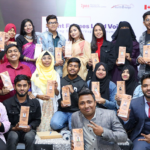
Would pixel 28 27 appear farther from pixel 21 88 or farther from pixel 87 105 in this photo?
pixel 87 105

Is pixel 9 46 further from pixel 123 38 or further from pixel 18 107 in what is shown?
pixel 123 38

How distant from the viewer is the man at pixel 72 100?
3851mm

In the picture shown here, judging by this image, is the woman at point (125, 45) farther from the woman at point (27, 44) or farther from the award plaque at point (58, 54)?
the woman at point (27, 44)

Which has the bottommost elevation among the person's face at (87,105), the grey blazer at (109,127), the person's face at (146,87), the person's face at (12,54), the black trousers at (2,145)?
the black trousers at (2,145)

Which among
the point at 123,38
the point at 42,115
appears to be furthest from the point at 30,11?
the point at 42,115

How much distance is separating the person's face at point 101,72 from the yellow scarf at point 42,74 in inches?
28.8

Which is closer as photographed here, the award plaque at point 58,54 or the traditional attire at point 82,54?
the award plaque at point 58,54

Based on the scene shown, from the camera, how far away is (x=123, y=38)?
4.70 m

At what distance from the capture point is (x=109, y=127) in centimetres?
278

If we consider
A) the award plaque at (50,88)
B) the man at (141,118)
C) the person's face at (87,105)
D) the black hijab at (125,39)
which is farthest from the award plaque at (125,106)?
the black hijab at (125,39)

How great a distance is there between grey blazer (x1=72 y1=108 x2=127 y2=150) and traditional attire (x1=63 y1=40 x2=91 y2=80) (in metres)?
1.75

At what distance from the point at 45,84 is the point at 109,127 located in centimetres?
169

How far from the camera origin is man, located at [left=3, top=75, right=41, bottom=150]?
10.8 ft

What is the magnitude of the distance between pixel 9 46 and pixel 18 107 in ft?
3.78
